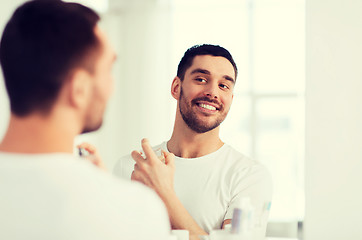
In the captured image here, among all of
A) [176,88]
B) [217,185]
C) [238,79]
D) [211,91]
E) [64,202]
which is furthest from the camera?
[238,79]

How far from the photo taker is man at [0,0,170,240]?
60cm

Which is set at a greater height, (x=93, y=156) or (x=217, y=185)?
(x=93, y=156)

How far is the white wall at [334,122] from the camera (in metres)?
1.91

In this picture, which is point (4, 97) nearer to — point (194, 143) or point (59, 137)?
point (194, 143)

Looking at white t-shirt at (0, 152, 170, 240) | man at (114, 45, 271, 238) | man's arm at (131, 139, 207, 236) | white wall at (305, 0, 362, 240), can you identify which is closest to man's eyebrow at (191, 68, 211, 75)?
man at (114, 45, 271, 238)

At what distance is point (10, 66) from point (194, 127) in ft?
3.12

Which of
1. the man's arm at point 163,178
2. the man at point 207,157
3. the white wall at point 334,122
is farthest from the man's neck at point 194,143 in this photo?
the white wall at point 334,122

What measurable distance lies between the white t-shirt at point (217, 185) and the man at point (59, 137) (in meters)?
0.74

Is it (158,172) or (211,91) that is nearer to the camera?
(158,172)

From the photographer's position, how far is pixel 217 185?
4.74 feet

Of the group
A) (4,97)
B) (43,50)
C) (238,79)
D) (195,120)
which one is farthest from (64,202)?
(238,79)

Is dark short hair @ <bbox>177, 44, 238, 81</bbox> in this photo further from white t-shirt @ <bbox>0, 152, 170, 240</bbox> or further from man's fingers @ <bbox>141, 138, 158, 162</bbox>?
white t-shirt @ <bbox>0, 152, 170, 240</bbox>

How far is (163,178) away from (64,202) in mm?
597

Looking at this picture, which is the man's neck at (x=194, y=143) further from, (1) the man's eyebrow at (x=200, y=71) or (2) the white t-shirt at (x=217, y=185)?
(1) the man's eyebrow at (x=200, y=71)
